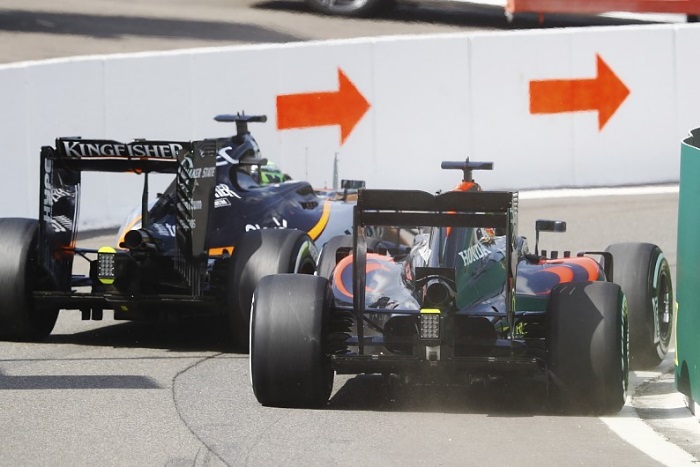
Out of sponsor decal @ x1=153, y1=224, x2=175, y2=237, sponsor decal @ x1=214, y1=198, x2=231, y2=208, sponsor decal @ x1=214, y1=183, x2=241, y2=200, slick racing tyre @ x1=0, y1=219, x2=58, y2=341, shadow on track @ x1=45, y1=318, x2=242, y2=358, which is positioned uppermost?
sponsor decal @ x1=214, y1=183, x2=241, y2=200

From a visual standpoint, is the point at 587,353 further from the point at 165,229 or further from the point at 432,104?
the point at 432,104

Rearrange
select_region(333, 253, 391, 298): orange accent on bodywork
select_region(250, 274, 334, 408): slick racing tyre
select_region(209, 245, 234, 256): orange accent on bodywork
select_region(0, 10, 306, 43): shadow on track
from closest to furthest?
1. select_region(250, 274, 334, 408): slick racing tyre
2. select_region(333, 253, 391, 298): orange accent on bodywork
3. select_region(209, 245, 234, 256): orange accent on bodywork
4. select_region(0, 10, 306, 43): shadow on track

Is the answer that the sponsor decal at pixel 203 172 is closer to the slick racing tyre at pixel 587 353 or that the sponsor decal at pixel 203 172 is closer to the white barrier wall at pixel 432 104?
the slick racing tyre at pixel 587 353

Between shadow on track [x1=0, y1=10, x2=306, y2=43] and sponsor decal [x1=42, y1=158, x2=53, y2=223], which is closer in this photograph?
sponsor decal [x1=42, y1=158, x2=53, y2=223]

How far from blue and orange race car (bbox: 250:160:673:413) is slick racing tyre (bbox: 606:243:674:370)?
1.20 m

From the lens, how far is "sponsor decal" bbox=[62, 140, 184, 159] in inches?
428

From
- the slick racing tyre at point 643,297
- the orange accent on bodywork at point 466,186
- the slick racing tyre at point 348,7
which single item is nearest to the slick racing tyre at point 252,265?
the orange accent on bodywork at point 466,186

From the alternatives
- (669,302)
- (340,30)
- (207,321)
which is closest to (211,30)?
(340,30)

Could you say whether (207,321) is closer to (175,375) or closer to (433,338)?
(175,375)

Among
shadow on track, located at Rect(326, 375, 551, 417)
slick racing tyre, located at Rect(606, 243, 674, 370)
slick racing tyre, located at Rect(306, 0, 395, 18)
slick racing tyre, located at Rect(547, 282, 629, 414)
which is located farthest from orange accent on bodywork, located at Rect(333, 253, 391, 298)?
slick racing tyre, located at Rect(306, 0, 395, 18)

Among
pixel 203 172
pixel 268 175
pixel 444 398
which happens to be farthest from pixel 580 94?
pixel 444 398

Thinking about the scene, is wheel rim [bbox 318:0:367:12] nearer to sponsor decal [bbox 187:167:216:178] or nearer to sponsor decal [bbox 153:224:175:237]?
sponsor decal [bbox 153:224:175:237]

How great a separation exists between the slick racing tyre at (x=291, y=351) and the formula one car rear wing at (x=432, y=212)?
0.29m

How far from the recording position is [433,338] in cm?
846
